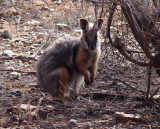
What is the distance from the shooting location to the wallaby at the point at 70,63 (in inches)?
329

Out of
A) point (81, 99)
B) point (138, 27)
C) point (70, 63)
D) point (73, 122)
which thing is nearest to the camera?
point (73, 122)

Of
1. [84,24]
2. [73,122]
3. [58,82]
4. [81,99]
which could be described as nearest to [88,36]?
[84,24]

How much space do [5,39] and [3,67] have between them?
2773mm

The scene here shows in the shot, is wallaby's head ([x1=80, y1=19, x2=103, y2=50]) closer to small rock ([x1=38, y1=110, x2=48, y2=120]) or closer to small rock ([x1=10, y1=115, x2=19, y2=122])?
small rock ([x1=38, y1=110, x2=48, y2=120])

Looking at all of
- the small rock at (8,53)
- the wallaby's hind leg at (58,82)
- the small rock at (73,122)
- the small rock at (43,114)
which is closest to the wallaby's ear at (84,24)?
the wallaby's hind leg at (58,82)

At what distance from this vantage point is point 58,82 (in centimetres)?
833

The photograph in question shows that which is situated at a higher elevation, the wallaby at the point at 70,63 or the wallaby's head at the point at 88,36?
the wallaby's head at the point at 88,36

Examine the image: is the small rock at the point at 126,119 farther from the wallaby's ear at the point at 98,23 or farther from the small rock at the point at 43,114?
the wallaby's ear at the point at 98,23

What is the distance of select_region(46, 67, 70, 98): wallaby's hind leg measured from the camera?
8312 millimetres

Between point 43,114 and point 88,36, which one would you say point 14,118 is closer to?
point 43,114

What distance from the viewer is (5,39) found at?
1312cm

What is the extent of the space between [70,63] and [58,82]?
18.3 inches

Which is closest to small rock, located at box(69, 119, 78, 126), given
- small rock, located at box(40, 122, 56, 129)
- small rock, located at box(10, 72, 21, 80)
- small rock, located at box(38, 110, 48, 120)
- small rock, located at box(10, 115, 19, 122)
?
small rock, located at box(40, 122, 56, 129)

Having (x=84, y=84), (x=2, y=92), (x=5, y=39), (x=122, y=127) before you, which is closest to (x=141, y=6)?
(x=122, y=127)
